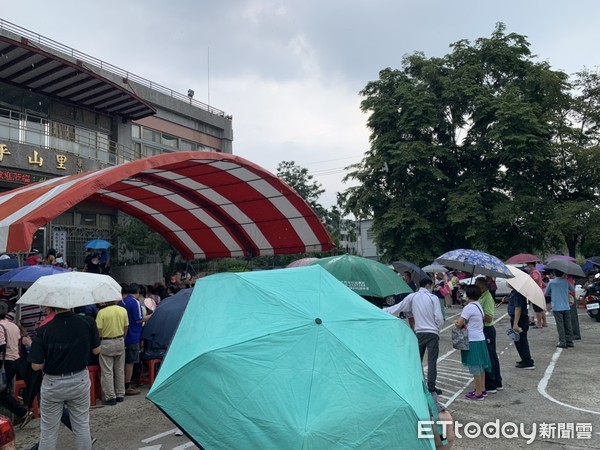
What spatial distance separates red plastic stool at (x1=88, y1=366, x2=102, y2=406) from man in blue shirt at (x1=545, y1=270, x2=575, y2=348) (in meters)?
9.00

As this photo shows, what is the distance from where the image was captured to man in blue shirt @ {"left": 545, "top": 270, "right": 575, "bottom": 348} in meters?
10.3

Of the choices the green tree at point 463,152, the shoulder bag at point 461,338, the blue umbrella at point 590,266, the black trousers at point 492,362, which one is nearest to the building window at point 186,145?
the green tree at point 463,152

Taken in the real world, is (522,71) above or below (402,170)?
above

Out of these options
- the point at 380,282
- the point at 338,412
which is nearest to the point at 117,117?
the point at 380,282

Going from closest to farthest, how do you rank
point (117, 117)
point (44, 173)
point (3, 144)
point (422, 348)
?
point (422, 348), point (3, 144), point (44, 173), point (117, 117)

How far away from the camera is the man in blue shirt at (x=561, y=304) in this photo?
1027 cm

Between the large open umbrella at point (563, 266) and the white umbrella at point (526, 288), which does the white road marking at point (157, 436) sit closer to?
the white umbrella at point (526, 288)

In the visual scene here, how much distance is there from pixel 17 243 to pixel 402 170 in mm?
19445

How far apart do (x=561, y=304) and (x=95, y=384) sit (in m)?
9.11

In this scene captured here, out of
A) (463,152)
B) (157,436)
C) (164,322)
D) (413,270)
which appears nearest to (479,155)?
(463,152)

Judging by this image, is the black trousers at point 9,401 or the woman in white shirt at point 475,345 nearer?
the black trousers at point 9,401

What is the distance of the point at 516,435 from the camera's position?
5.54 meters

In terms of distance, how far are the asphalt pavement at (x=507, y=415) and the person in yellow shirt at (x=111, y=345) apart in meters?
0.22

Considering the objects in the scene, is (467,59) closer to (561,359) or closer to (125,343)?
(561,359)
